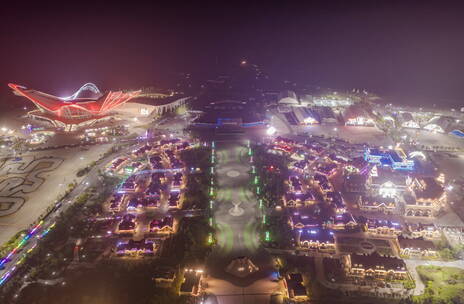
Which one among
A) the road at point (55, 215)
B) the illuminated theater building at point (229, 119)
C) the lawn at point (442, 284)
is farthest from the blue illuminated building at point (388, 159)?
the road at point (55, 215)

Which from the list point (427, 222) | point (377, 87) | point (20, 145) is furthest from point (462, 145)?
point (20, 145)

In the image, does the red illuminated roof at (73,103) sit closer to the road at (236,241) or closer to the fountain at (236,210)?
the road at (236,241)

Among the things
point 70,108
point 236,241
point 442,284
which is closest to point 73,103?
point 70,108

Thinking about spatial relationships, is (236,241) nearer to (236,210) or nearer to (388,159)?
(236,210)

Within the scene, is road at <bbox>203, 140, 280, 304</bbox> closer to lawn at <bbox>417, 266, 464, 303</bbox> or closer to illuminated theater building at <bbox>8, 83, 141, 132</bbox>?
Result: lawn at <bbox>417, 266, 464, 303</bbox>

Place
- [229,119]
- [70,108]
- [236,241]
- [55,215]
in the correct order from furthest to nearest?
[229,119] < [70,108] < [55,215] < [236,241]

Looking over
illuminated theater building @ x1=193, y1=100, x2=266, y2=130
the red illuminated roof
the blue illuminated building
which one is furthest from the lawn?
the red illuminated roof

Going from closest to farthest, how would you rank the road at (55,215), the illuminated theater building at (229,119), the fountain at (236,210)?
the road at (55,215) < the fountain at (236,210) < the illuminated theater building at (229,119)
